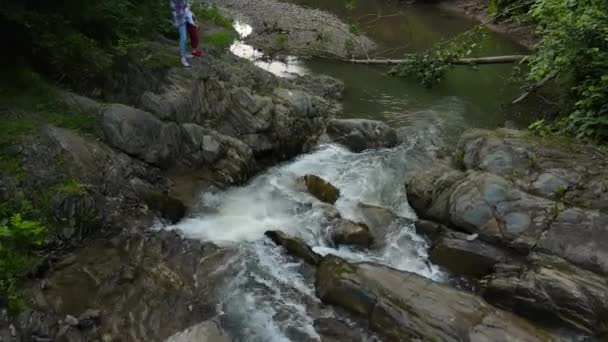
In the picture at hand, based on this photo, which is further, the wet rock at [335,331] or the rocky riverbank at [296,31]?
the rocky riverbank at [296,31]

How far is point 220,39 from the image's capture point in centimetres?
2084

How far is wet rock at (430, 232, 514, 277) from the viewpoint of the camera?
8.92 m

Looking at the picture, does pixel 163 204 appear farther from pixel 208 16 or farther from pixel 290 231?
pixel 208 16

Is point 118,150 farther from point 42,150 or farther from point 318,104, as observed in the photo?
point 318,104

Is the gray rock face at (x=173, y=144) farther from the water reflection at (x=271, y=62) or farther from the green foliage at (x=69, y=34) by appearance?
the water reflection at (x=271, y=62)

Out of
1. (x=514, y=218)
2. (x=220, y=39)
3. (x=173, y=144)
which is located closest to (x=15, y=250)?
(x=173, y=144)

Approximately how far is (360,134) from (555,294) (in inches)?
319

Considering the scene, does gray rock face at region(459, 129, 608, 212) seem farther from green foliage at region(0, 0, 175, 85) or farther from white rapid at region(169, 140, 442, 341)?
green foliage at region(0, 0, 175, 85)

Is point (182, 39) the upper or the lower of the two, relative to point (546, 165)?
upper

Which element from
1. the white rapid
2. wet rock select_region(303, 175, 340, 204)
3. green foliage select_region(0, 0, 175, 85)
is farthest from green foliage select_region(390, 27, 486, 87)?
green foliage select_region(0, 0, 175, 85)

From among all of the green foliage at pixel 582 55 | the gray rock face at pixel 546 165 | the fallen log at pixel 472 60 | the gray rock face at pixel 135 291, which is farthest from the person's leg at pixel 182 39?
the fallen log at pixel 472 60

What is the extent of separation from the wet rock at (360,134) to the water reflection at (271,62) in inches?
241

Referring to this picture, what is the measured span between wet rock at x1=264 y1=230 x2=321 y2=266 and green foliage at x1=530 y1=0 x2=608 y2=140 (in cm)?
659

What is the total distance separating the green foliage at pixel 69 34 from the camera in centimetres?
907
